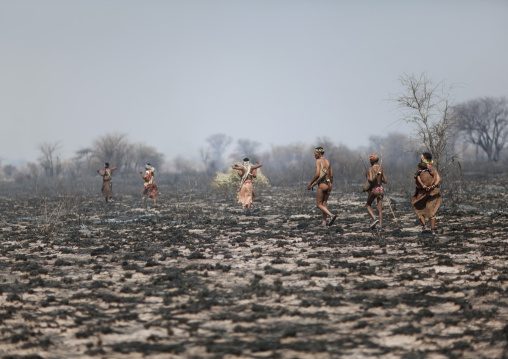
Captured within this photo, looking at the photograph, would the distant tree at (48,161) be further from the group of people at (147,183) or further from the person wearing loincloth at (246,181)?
the person wearing loincloth at (246,181)

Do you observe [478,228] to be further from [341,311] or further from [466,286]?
[341,311]

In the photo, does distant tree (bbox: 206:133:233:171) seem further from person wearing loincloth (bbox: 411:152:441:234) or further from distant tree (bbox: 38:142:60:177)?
person wearing loincloth (bbox: 411:152:441:234)

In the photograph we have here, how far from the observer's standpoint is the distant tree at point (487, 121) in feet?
200

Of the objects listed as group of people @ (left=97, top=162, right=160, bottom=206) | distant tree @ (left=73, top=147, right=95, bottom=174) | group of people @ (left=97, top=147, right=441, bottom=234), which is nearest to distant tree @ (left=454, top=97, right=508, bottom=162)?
distant tree @ (left=73, top=147, right=95, bottom=174)

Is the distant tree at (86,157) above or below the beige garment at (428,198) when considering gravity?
above

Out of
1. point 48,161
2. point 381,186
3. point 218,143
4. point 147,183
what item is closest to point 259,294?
point 381,186

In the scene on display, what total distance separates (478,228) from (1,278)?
10150mm

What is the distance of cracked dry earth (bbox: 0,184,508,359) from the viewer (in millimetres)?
4777

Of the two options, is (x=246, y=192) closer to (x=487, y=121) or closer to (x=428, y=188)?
(x=428, y=188)

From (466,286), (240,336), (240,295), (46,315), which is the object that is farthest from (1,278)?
(466,286)

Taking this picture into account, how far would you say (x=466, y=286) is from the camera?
6.60 metres

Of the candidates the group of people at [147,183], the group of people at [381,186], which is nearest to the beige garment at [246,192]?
the group of people at [381,186]

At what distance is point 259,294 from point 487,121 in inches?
2510

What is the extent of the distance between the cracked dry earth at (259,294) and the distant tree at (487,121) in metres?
53.8
